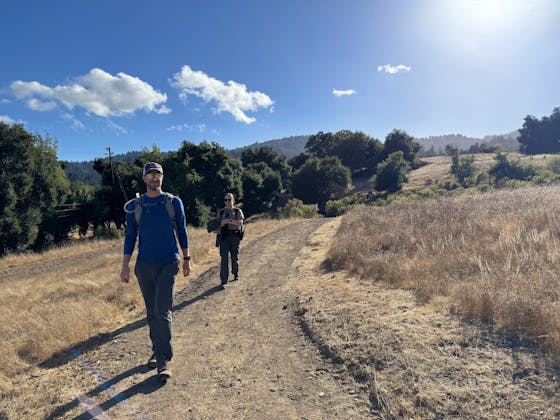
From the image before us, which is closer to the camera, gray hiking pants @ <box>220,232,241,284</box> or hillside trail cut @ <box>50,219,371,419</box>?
hillside trail cut @ <box>50,219,371,419</box>

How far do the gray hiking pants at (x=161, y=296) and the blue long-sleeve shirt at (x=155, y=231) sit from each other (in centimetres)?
10

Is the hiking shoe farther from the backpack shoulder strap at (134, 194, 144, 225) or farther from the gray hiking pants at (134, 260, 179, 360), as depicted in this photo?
the backpack shoulder strap at (134, 194, 144, 225)

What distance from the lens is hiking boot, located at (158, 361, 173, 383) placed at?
3600 mm

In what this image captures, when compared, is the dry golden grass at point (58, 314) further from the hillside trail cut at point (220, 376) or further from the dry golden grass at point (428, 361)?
the dry golden grass at point (428, 361)

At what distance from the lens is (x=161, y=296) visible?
3789mm

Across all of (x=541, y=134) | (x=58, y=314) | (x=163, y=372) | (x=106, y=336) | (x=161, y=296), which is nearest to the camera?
(x=163, y=372)

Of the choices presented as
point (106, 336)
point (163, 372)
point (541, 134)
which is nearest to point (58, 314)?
point (106, 336)

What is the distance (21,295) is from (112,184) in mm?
25450

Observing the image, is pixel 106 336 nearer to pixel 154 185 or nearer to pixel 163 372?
pixel 163 372

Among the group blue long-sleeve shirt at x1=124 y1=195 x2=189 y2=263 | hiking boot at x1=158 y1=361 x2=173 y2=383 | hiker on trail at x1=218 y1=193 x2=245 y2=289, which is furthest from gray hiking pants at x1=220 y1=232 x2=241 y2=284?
hiking boot at x1=158 y1=361 x2=173 y2=383

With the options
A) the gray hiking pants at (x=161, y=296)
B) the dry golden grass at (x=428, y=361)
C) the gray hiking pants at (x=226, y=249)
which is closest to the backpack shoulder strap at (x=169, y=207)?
the gray hiking pants at (x=161, y=296)

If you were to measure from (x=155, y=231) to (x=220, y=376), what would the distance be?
1789 millimetres

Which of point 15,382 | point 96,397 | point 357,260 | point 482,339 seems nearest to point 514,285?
point 482,339

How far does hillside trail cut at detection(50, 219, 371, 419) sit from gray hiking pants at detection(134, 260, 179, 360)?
31 cm
